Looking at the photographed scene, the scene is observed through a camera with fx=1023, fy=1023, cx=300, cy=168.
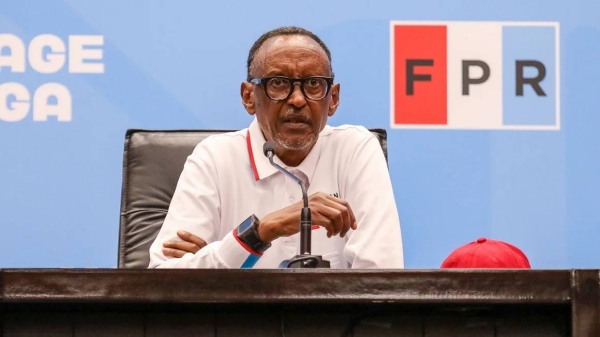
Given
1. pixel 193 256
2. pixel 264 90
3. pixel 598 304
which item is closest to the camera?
pixel 598 304

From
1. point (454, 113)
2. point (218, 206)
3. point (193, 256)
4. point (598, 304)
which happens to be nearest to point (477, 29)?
point (454, 113)

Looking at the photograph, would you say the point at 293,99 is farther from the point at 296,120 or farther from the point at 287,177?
the point at 287,177

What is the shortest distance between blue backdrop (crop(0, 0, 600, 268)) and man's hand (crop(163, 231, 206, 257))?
780 mm

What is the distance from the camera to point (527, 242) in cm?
285

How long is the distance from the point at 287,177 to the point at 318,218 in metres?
0.39

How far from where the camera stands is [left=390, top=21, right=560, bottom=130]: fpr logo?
9.42ft

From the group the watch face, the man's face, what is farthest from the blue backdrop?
the watch face

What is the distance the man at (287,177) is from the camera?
2.17 m

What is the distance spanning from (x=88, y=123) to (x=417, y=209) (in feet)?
3.13

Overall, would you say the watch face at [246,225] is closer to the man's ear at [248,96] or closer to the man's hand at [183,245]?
the man's hand at [183,245]

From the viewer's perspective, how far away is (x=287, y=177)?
227cm

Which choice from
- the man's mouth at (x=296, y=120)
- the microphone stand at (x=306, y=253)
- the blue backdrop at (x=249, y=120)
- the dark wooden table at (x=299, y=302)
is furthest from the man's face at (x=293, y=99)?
the dark wooden table at (x=299, y=302)

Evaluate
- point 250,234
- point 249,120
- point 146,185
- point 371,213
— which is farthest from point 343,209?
point 249,120

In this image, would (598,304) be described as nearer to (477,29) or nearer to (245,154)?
(245,154)
